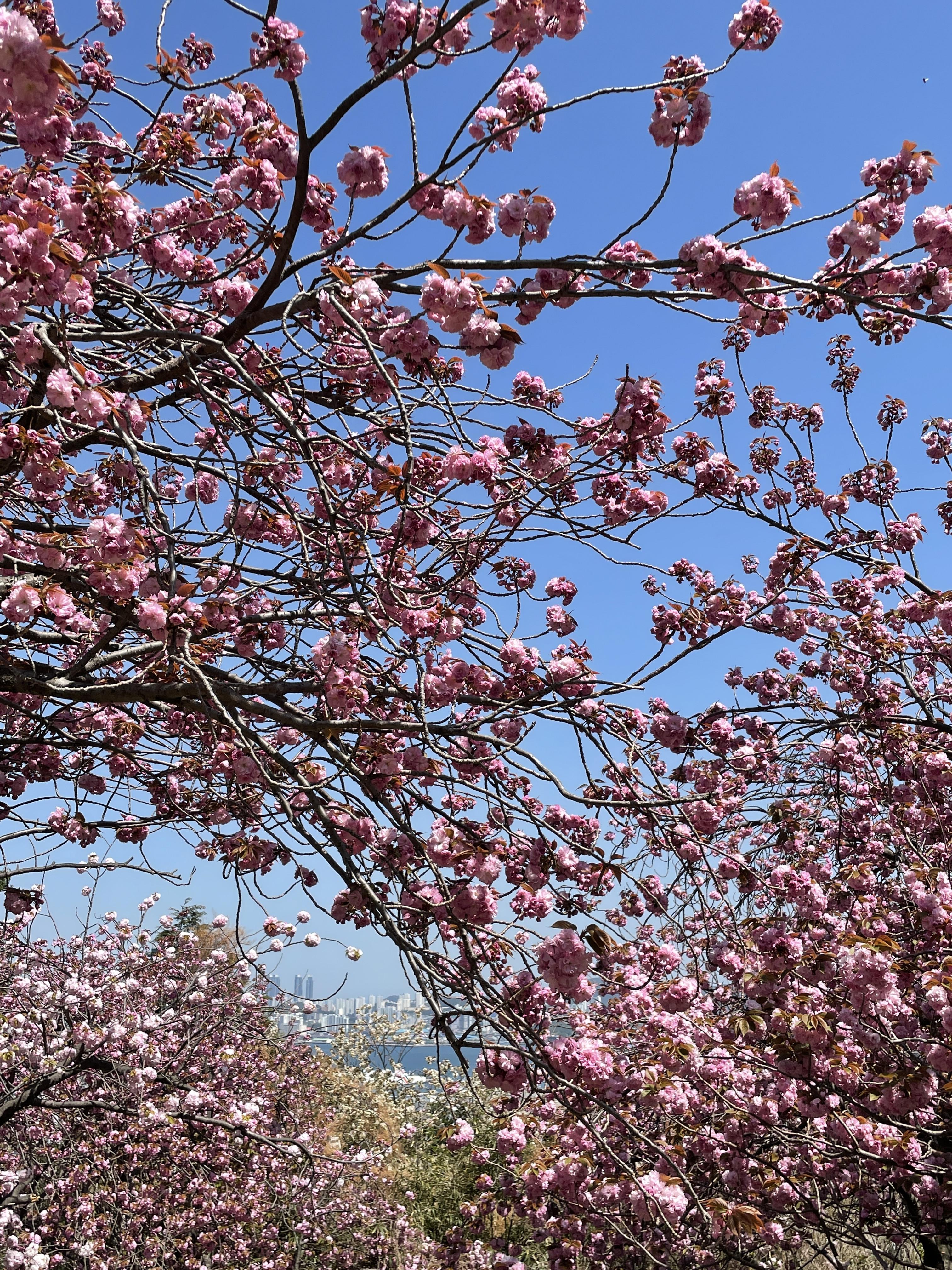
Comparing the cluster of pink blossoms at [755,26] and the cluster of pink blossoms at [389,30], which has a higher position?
the cluster of pink blossoms at [755,26]

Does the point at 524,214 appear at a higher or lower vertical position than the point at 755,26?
lower

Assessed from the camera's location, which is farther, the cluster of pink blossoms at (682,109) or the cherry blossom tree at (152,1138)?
the cherry blossom tree at (152,1138)

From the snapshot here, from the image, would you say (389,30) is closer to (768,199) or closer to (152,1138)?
(768,199)

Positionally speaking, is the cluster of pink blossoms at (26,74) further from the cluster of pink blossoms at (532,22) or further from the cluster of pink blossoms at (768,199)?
the cluster of pink blossoms at (768,199)

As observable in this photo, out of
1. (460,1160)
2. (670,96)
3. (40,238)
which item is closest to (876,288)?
(670,96)

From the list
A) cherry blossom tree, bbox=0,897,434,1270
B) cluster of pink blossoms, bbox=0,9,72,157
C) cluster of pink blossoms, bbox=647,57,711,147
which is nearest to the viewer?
cluster of pink blossoms, bbox=0,9,72,157

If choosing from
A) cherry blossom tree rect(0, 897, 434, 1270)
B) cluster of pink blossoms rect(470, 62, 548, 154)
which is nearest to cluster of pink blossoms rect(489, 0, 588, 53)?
cluster of pink blossoms rect(470, 62, 548, 154)

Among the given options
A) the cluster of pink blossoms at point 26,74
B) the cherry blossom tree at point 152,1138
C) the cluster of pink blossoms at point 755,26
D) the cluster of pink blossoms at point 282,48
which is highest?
the cluster of pink blossoms at point 755,26

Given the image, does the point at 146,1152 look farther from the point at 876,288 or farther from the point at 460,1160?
the point at 876,288

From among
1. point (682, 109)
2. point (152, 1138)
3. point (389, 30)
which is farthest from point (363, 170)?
point (152, 1138)

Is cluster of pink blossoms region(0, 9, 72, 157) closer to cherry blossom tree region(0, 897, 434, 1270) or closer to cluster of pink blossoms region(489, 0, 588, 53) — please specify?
cluster of pink blossoms region(489, 0, 588, 53)

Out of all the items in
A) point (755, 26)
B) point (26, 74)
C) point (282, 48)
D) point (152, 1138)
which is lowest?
point (152, 1138)

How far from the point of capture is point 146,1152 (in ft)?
22.3

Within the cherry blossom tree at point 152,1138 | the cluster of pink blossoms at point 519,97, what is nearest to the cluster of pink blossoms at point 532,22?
the cluster of pink blossoms at point 519,97
